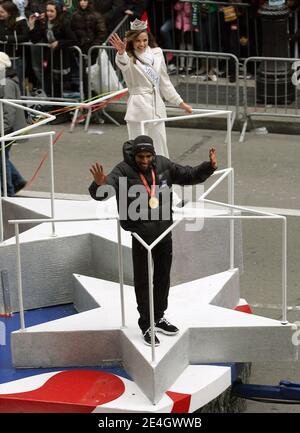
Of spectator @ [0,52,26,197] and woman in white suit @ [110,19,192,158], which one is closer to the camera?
woman in white suit @ [110,19,192,158]

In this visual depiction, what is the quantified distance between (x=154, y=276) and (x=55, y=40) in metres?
8.79

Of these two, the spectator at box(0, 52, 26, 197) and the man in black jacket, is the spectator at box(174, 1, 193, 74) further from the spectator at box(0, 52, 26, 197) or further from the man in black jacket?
the man in black jacket

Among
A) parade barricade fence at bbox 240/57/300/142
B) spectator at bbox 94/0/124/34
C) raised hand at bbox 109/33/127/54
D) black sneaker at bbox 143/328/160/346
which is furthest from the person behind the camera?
spectator at bbox 94/0/124/34

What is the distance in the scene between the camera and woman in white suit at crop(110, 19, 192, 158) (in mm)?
11734

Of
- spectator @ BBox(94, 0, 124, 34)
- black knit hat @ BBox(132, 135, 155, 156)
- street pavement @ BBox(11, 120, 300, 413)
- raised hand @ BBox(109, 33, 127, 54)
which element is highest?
raised hand @ BBox(109, 33, 127, 54)

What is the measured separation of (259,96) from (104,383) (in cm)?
881

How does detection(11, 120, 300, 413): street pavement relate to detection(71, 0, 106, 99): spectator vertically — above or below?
below

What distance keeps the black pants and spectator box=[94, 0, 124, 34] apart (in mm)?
9245

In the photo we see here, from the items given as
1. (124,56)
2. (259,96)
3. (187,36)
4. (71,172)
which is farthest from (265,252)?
(187,36)

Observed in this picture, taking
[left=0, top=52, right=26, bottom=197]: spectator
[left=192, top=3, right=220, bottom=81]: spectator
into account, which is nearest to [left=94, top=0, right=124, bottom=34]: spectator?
[left=192, top=3, right=220, bottom=81]: spectator

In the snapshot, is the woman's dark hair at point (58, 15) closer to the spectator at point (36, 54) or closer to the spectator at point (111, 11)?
the spectator at point (36, 54)

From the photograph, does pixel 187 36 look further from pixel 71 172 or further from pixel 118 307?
pixel 118 307

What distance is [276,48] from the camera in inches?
669

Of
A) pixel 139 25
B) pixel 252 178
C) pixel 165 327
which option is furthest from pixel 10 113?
pixel 165 327
